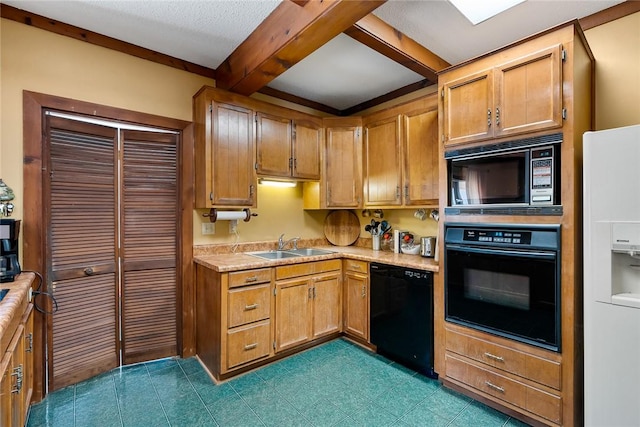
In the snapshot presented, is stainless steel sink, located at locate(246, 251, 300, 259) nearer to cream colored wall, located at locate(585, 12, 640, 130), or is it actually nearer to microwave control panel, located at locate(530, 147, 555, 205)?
microwave control panel, located at locate(530, 147, 555, 205)

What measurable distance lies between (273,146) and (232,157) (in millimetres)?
460

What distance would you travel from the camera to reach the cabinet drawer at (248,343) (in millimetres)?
2420

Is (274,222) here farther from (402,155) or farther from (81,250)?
(81,250)

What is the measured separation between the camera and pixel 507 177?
2.01 meters

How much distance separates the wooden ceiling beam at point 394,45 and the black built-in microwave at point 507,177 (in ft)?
2.66

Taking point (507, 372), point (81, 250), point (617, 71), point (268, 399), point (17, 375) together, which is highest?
point (617, 71)

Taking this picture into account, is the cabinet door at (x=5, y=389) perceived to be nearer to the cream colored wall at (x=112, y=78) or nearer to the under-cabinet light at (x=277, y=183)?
the cream colored wall at (x=112, y=78)

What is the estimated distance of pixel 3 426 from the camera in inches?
48.1

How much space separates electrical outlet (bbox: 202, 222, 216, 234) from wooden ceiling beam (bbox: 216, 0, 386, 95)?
4.14ft

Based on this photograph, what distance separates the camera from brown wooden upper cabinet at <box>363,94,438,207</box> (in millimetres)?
2750

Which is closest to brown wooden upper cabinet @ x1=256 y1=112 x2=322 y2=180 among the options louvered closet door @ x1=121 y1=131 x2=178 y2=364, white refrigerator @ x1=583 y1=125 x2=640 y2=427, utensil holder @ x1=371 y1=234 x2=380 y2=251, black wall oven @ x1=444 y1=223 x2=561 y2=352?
louvered closet door @ x1=121 y1=131 x2=178 y2=364

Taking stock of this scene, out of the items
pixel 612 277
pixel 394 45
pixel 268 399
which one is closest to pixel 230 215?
pixel 268 399

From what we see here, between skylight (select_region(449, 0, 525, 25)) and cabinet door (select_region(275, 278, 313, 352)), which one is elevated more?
skylight (select_region(449, 0, 525, 25))

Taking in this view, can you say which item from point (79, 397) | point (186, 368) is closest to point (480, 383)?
point (186, 368)
